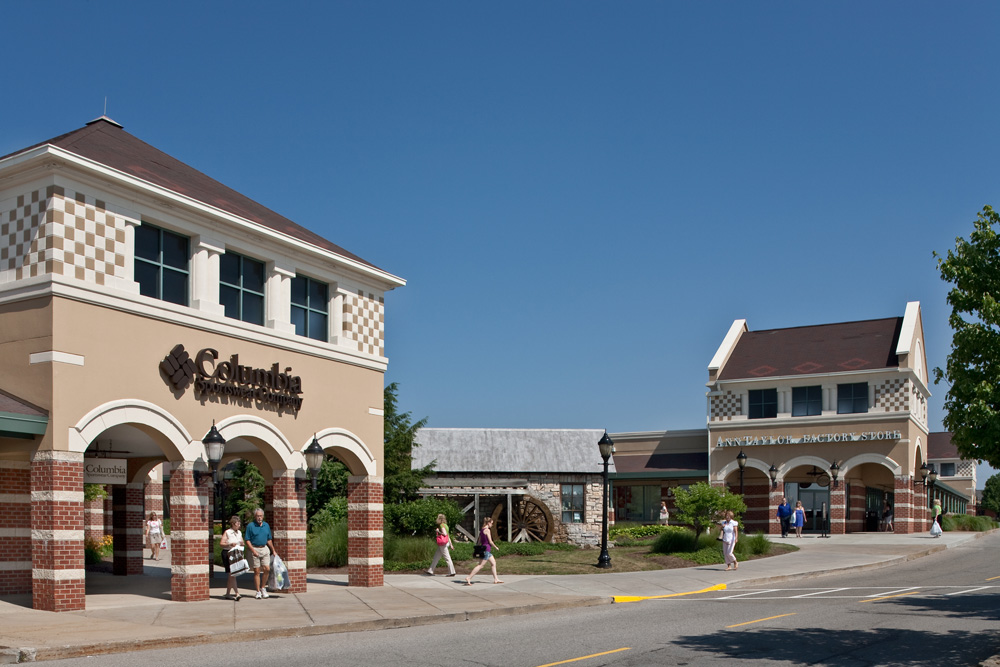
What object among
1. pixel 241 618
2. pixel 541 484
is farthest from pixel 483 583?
pixel 541 484

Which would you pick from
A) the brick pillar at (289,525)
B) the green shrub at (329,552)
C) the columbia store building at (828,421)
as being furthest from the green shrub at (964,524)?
the brick pillar at (289,525)

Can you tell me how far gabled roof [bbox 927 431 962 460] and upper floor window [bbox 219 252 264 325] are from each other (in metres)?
75.8

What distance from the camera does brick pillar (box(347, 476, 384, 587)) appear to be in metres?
21.8

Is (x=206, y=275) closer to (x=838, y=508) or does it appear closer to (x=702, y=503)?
(x=702, y=503)

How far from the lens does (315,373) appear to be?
69.7 ft

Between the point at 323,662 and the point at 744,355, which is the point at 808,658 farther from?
the point at 744,355

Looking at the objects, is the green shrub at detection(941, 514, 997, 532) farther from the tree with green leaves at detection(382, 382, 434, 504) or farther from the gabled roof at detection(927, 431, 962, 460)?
the gabled roof at detection(927, 431, 962, 460)

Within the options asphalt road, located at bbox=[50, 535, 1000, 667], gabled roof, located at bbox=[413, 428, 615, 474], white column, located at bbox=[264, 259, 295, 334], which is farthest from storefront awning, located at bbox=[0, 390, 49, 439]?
gabled roof, located at bbox=[413, 428, 615, 474]

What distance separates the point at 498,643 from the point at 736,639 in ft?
10.6

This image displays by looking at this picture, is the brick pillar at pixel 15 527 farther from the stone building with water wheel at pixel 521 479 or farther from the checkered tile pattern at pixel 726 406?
the checkered tile pattern at pixel 726 406

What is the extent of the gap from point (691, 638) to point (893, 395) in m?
34.6

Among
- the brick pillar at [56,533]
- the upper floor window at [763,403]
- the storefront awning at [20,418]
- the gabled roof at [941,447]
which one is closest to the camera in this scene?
the storefront awning at [20,418]

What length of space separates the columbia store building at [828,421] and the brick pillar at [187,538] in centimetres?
3096

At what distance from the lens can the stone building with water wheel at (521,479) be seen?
118 feet
